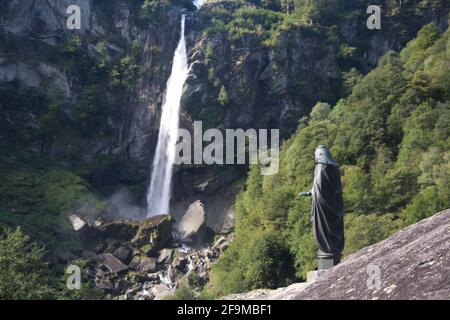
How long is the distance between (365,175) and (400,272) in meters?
29.6

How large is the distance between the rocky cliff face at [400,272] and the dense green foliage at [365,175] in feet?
68.4

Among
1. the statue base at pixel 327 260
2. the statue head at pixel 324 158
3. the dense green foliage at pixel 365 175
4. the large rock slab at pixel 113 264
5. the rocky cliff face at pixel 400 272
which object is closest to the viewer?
the rocky cliff face at pixel 400 272

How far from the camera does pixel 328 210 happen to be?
11.9 meters

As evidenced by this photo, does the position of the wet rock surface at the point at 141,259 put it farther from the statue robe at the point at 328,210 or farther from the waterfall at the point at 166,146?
the statue robe at the point at 328,210

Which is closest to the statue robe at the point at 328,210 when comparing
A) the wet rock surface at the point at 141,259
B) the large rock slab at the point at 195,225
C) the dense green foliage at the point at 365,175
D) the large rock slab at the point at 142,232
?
the dense green foliage at the point at 365,175

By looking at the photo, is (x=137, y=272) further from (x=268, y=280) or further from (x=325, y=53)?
(x=325, y=53)

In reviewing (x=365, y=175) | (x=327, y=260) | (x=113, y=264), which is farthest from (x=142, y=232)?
(x=327, y=260)

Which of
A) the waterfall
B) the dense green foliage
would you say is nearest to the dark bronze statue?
the dense green foliage

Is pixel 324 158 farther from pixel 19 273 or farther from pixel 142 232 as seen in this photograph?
pixel 142 232

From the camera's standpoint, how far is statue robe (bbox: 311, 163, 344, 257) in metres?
11.9

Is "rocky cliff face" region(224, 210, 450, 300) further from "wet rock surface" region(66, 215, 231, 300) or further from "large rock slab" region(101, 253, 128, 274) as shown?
"large rock slab" region(101, 253, 128, 274)

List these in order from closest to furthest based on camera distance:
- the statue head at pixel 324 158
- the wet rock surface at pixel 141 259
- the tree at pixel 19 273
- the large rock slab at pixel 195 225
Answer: the statue head at pixel 324 158 < the tree at pixel 19 273 < the wet rock surface at pixel 141 259 < the large rock slab at pixel 195 225

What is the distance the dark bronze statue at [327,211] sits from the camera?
11.9 meters
